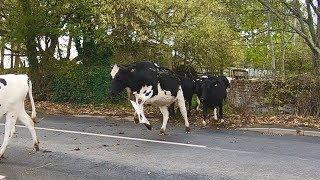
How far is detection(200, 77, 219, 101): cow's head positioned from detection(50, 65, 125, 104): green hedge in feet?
24.8

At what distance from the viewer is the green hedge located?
77.0 ft

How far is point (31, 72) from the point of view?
85.4 ft

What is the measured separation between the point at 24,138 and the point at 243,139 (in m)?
5.58

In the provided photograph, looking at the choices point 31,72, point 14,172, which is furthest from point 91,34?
point 14,172

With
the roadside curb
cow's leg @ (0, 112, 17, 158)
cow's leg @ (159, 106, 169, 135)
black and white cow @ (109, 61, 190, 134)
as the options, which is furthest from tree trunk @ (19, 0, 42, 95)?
cow's leg @ (0, 112, 17, 158)

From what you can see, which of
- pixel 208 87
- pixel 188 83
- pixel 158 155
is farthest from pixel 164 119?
pixel 188 83

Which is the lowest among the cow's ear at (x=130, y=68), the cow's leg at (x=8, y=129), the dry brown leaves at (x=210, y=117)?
the dry brown leaves at (x=210, y=117)

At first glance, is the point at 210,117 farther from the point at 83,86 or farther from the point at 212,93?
the point at 83,86

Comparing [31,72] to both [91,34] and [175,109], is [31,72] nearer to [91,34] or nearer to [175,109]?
[91,34]

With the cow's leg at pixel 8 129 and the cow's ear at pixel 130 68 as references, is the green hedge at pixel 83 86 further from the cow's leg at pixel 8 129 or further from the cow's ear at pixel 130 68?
the cow's leg at pixel 8 129

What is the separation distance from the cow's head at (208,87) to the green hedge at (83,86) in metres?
7.56

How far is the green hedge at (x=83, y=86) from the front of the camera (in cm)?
2348

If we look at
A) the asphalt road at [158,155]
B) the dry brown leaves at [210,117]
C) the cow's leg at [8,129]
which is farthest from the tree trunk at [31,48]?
the cow's leg at [8,129]

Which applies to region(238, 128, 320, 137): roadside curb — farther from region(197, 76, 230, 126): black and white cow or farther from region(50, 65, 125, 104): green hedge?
region(50, 65, 125, 104): green hedge
